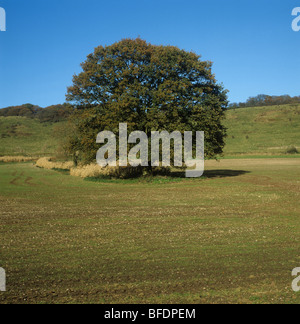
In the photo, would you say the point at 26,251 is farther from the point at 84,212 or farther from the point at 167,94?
the point at 167,94

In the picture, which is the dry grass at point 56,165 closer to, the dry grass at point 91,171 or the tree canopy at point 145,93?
the dry grass at point 91,171

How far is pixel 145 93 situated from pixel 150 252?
1870 centimetres

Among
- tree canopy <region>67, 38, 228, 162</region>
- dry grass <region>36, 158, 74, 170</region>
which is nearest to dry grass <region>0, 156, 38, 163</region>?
dry grass <region>36, 158, 74, 170</region>

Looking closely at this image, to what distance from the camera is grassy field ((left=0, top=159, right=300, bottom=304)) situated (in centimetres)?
562

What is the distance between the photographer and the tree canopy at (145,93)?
24.8 m

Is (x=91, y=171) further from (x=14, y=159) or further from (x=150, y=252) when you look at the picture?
(x=14, y=159)

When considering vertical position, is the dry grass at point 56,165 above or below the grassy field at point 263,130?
below

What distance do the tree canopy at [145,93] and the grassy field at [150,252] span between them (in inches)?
434

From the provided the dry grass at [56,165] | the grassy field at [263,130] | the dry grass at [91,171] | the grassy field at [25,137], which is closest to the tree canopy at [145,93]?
the dry grass at [91,171]

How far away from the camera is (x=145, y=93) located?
2520 cm

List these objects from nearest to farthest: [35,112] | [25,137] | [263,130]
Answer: [263,130]
[25,137]
[35,112]

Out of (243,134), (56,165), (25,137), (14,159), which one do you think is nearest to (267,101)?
(243,134)

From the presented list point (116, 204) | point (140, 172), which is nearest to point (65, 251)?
point (116, 204)

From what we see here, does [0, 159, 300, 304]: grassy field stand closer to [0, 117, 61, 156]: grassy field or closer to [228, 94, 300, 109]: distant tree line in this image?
[0, 117, 61, 156]: grassy field
